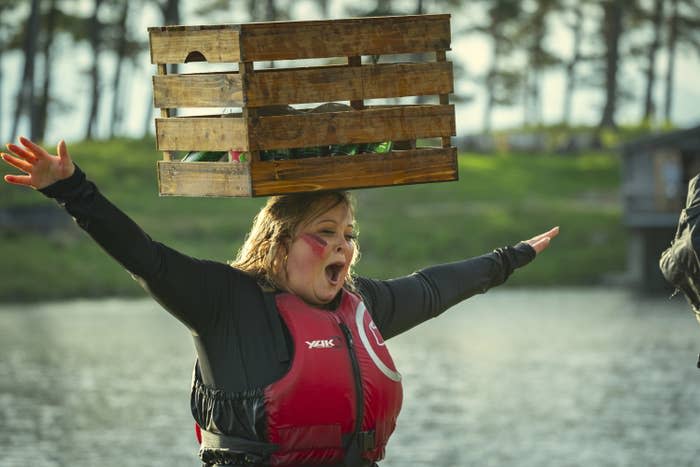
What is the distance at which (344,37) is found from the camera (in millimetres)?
5777

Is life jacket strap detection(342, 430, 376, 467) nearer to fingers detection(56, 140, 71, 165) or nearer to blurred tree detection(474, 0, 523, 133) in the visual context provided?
fingers detection(56, 140, 71, 165)

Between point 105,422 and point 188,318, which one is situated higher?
point 188,318

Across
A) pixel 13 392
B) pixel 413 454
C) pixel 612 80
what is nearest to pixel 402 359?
pixel 13 392

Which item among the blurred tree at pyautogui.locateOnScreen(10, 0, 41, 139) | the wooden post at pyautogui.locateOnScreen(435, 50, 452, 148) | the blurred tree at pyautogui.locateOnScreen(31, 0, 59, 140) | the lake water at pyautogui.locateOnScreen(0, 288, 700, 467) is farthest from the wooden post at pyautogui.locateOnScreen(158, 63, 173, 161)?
the blurred tree at pyautogui.locateOnScreen(31, 0, 59, 140)

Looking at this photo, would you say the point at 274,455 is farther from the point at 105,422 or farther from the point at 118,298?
the point at 118,298

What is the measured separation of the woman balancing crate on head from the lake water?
17.2 metres

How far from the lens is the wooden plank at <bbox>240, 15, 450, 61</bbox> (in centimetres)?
560

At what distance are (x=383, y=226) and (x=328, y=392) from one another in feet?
161

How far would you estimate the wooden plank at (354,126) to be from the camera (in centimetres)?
562

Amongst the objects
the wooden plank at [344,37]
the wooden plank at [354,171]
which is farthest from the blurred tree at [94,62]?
the wooden plank at [354,171]

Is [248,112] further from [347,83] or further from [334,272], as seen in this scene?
[334,272]

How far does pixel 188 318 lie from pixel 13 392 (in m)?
25.3

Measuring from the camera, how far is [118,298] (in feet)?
160

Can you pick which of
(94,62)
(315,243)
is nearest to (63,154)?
(315,243)
